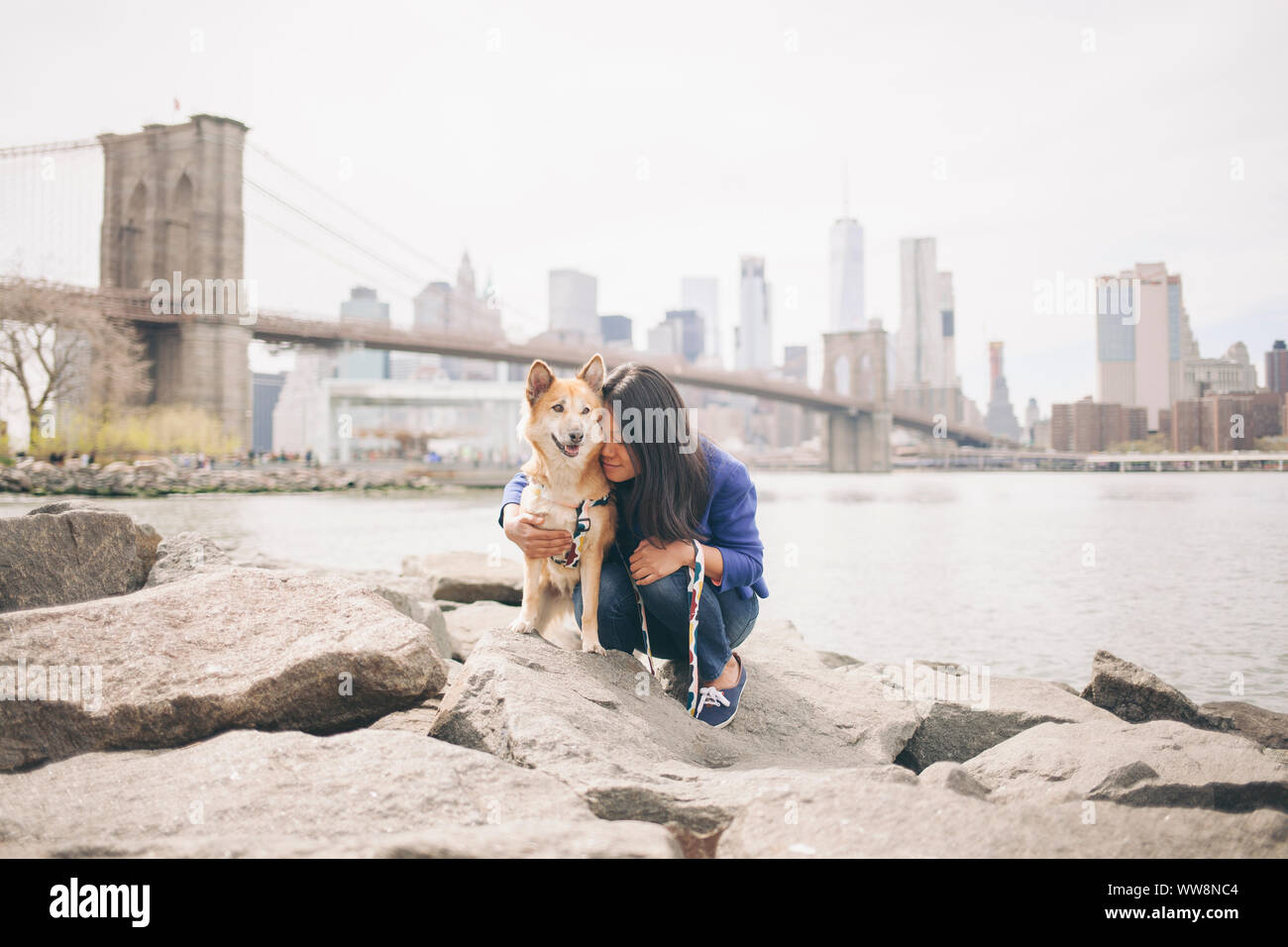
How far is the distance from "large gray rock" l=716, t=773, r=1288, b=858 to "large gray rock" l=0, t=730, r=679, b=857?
214mm

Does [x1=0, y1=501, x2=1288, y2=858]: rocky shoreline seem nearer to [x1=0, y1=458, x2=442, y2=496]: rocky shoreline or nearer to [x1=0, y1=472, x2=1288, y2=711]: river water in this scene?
[x1=0, y1=472, x2=1288, y2=711]: river water

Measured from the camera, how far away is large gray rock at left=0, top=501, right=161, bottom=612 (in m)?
2.73

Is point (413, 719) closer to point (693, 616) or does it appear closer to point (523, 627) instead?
point (523, 627)

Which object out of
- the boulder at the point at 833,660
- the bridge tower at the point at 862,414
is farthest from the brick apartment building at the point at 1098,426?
the boulder at the point at 833,660

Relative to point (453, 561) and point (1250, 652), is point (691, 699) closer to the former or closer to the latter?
point (453, 561)

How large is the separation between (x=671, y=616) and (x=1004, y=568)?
27.7 ft

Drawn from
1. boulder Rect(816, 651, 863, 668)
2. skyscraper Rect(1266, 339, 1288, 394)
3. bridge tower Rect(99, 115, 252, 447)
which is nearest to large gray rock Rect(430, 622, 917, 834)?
boulder Rect(816, 651, 863, 668)

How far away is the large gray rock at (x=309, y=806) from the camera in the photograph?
4.35 ft

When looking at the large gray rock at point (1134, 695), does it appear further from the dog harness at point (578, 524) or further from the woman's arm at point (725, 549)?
the dog harness at point (578, 524)

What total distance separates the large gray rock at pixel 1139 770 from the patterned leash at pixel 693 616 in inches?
31.8

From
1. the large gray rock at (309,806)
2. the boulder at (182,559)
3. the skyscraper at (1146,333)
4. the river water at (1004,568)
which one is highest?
the skyscraper at (1146,333)

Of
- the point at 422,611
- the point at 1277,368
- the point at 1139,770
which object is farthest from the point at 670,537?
the point at 1277,368

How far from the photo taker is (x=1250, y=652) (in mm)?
4941
